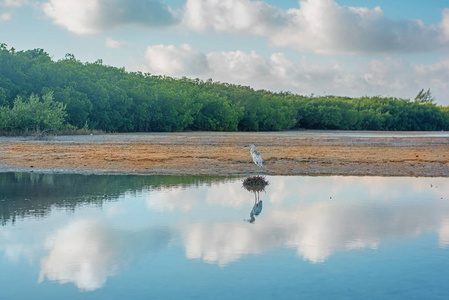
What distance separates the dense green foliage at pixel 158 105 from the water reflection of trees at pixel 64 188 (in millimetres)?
23907

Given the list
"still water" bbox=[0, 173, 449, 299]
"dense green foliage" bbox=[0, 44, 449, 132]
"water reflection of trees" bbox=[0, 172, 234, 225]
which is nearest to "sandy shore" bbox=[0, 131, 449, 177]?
"water reflection of trees" bbox=[0, 172, 234, 225]

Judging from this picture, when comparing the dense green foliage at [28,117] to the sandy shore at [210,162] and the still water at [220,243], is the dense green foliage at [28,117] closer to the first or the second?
the sandy shore at [210,162]

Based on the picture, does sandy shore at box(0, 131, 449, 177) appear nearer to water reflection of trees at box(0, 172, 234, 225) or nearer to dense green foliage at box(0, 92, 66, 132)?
water reflection of trees at box(0, 172, 234, 225)

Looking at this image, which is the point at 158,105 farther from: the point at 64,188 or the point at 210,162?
the point at 64,188

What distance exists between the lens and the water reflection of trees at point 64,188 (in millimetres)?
11023

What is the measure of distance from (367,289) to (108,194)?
775cm

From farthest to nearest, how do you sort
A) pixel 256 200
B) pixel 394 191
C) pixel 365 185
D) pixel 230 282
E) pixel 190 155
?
pixel 190 155
pixel 365 185
pixel 394 191
pixel 256 200
pixel 230 282

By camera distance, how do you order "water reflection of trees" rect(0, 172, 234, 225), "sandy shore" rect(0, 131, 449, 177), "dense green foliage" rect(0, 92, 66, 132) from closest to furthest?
"water reflection of trees" rect(0, 172, 234, 225) → "sandy shore" rect(0, 131, 449, 177) → "dense green foliage" rect(0, 92, 66, 132)

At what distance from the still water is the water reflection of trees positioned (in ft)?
0.17

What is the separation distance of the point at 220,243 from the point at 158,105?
178ft

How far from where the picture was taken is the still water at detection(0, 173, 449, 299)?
20.7 feet

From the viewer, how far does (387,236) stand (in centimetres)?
881

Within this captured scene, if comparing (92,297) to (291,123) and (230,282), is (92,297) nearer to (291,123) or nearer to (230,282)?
(230,282)

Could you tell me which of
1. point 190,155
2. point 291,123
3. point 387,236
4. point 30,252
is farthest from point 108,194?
point 291,123
